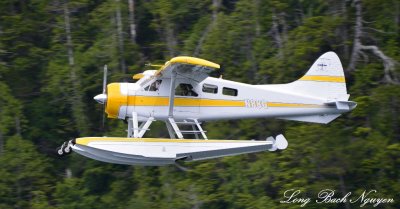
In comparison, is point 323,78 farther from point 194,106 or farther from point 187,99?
point 187,99

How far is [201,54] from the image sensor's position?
3353 centimetres

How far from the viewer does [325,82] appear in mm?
26703

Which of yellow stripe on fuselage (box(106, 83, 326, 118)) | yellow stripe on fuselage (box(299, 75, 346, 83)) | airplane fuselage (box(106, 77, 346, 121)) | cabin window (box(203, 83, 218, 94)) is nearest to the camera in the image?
yellow stripe on fuselage (box(106, 83, 326, 118))

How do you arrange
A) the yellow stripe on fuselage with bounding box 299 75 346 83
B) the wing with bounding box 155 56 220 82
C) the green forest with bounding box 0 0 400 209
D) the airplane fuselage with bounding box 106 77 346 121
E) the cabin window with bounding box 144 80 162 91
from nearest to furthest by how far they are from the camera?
the wing with bounding box 155 56 220 82, the airplane fuselage with bounding box 106 77 346 121, the cabin window with bounding box 144 80 162 91, the yellow stripe on fuselage with bounding box 299 75 346 83, the green forest with bounding box 0 0 400 209

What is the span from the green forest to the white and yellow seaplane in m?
3.64

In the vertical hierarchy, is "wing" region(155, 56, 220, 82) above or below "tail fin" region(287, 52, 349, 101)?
above

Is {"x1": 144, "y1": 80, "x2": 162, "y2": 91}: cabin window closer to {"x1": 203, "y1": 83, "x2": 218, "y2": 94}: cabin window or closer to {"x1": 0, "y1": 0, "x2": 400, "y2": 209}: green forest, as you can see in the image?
{"x1": 203, "y1": 83, "x2": 218, "y2": 94}: cabin window

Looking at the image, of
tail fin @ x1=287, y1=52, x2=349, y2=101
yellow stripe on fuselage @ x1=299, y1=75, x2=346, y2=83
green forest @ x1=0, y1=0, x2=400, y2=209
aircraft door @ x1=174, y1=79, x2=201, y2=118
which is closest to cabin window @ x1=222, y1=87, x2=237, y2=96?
aircraft door @ x1=174, y1=79, x2=201, y2=118

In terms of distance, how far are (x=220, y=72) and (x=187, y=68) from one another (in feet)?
27.7

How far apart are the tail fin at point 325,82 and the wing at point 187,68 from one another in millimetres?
2177

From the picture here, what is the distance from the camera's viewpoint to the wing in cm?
2438

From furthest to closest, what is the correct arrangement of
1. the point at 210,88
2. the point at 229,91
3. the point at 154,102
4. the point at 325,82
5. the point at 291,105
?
the point at 325,82 → the point at 291,105 → the point at 229,91 → the point at 210,88 → the point at 154,102

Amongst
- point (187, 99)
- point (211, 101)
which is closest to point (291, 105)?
point (211, 101)

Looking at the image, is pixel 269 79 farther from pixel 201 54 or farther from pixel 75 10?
pixel 75 10
